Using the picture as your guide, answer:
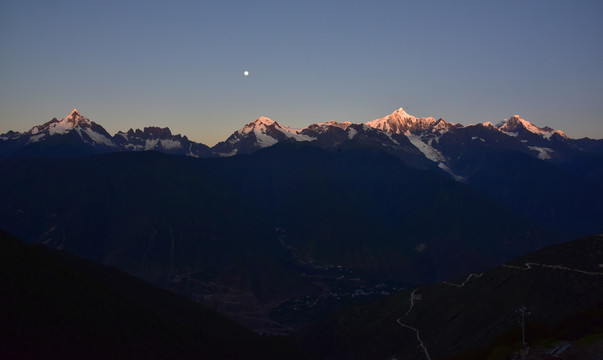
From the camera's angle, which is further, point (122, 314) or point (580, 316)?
point (122, 314)

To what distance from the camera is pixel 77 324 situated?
128000 millimetres

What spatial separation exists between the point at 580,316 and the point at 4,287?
121589 millimetres

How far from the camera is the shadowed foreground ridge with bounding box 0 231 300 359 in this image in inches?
4699

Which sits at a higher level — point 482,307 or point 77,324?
point 77,324

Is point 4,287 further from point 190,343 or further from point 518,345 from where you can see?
point 518,345

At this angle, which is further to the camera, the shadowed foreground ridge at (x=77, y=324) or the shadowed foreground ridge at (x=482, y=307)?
the shadowed foreground ridge at (x=482, y=307)

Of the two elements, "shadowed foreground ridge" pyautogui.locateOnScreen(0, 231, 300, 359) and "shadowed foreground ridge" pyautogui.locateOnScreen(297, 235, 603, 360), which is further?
"shadowed foreground ridge" pyautogui.locateOnScreen(297, 235, 603, 360)

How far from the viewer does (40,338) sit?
119188mm

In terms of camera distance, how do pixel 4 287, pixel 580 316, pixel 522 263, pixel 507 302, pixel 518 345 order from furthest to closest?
1. pixel 522 263
2. pixel 507 302
3. pixel 4 287
4. pixel 580 316
5. pixel 518 345

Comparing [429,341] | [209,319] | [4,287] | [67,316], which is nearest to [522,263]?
[429,341]

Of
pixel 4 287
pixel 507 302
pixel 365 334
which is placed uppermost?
pixel 4 287

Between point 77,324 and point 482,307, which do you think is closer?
point 77,324

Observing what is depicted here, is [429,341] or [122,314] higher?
[122,314]

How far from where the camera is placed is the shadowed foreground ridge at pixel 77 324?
11936 centimetres
